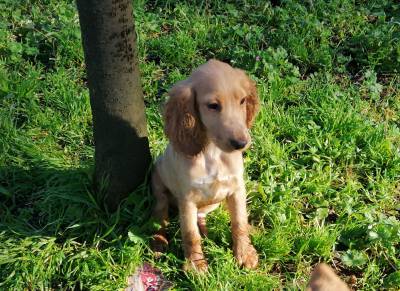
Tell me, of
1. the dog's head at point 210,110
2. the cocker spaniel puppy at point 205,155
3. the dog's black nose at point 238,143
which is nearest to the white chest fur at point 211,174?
the cocker spaniel puppy at point 205,155

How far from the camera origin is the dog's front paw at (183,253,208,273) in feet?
10.4

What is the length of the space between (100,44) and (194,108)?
654mm

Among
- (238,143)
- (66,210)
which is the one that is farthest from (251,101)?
(66,210)

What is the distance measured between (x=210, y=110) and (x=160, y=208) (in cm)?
98

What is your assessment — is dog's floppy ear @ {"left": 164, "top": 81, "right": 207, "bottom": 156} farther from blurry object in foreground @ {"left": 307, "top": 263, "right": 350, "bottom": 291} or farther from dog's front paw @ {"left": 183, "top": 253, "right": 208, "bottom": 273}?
blurry object in foreground @ {"left": 307, "top": 263, "right": 350, "bottom": 291}

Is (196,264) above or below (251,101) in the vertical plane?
below

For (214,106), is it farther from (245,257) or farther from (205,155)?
(245,257)

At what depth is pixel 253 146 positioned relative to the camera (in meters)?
4.00

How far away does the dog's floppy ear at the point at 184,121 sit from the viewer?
9.16 feet

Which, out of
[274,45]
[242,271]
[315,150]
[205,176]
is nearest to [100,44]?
[205,176]

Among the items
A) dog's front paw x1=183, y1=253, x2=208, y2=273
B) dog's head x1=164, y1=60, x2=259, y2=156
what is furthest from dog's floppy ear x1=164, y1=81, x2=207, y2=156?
dog's front paw x1=183, y1=253, x2=208, y2=273

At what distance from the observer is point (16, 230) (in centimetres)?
342

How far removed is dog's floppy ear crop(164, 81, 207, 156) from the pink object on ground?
33.9 inches

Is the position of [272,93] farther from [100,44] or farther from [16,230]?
[16,230]
